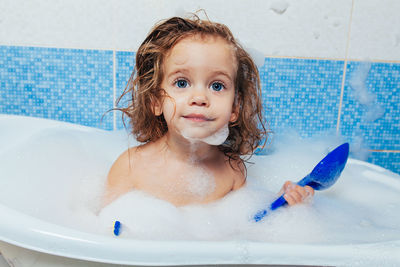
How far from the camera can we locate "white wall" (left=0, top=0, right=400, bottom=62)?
1371 millimetres

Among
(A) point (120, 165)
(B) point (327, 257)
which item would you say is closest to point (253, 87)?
(A) point (120, 165)

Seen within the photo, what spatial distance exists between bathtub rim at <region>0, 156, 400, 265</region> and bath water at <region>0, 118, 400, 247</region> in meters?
0.12

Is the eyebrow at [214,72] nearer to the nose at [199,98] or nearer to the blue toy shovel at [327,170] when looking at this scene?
the nose at [199,98]

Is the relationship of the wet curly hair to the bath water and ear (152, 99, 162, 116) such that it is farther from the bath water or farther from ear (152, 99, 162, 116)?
the bath water

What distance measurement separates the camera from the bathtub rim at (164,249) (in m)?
0.60

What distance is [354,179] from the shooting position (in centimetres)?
120

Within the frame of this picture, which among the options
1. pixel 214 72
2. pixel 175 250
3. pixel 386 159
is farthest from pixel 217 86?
pixel 386 159

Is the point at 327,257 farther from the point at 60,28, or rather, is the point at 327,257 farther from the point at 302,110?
the point at 60,28

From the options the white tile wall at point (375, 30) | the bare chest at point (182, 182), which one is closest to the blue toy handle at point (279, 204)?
the bare chest at point (182, 182)

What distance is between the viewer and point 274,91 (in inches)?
57.4

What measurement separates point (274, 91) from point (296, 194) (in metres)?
0.58

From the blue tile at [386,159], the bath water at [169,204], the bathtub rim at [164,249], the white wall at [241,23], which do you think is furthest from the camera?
the blue tile at [386,159]

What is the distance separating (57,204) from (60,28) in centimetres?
72

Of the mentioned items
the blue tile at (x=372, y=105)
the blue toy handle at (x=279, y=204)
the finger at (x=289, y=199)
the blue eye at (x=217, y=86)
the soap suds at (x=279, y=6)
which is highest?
the soap suds at (x=279, y=6)
